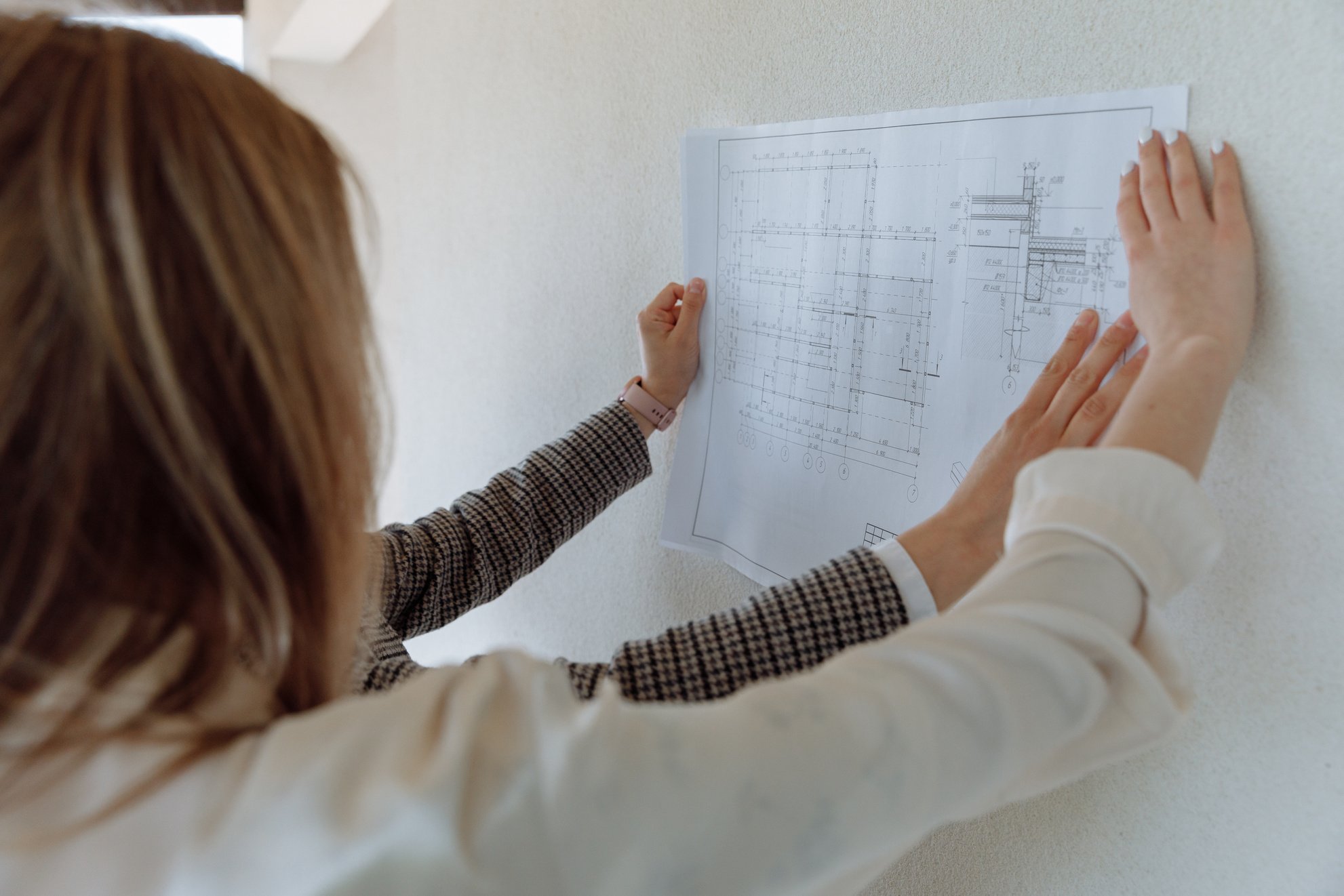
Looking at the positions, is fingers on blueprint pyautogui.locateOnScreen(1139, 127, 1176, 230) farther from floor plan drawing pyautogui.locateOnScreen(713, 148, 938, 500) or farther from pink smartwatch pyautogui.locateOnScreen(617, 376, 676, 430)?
pink smartwatch pyautogui.locateOnScreen(617, 376, 676, 430)

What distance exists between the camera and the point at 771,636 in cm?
52

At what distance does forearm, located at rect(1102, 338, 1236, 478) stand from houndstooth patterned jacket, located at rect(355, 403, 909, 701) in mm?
156

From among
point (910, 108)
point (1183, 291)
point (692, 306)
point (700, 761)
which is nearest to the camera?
point (700, 761)

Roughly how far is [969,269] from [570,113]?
0.50 metres

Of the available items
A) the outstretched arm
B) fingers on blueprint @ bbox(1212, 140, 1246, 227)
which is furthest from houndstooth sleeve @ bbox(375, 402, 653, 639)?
fingers on blueprint @ bbox(1212, 140, 1246, 227)

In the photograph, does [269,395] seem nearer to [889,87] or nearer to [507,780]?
[507,780]

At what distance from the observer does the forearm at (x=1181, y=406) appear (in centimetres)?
40

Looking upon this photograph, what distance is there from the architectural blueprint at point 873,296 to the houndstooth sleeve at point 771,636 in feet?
0.35

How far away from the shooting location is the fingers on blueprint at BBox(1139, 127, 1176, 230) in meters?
0.44

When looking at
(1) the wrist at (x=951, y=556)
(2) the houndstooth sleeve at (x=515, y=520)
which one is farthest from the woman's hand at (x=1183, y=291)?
(2) the houndstooth sleeve at (x=515, y=520)

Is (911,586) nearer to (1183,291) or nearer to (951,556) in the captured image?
(951,556)

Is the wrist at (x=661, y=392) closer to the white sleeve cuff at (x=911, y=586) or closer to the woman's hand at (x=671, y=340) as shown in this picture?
the woman's hand at (x=671, y=340)

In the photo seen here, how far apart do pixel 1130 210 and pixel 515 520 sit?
1.77ft

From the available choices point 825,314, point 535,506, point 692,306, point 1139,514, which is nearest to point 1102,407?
point 1139,514
